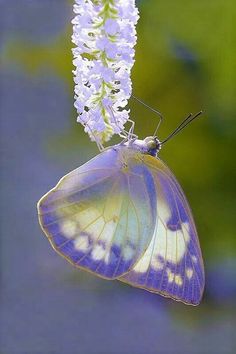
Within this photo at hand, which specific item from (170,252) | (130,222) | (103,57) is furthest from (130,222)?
(103,57)

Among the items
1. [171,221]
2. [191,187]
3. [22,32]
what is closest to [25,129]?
[22,32]

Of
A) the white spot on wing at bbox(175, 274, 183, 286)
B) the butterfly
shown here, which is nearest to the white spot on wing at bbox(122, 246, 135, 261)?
the butterfly

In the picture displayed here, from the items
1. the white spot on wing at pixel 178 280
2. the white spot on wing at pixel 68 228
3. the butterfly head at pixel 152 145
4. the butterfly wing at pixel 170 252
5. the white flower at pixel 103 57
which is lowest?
the white spot on wing at pixel 178 280

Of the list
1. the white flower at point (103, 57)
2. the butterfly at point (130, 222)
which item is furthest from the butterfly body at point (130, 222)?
the white flower at point (103, 57)

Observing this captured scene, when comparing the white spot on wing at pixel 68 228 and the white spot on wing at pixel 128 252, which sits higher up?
the white spot on wing at pixel 68 228

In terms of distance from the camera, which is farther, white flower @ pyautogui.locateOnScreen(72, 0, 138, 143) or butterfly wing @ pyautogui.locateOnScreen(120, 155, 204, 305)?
butterfly wing @ pyautogui.locateOnScreen(120, 155, 204, 305)

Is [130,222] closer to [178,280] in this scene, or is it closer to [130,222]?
[130,222]

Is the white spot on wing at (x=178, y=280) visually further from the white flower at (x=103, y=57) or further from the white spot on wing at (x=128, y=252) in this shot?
the white flower at (x=103, y=57)

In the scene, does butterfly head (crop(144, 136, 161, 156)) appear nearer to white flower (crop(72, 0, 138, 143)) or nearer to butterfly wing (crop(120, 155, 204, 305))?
butterfly wing (crop(120, 155, 204, 305))
